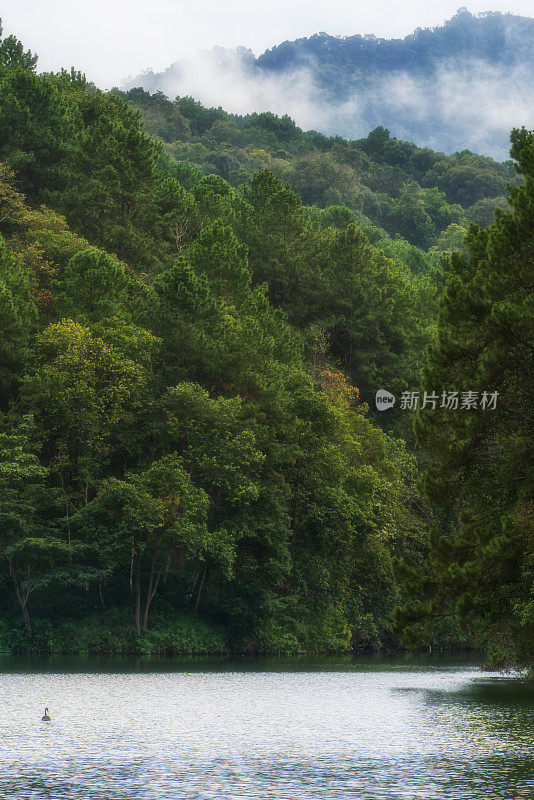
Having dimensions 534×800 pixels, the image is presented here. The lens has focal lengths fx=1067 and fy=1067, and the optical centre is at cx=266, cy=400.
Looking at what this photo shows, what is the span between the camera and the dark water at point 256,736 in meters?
22.8

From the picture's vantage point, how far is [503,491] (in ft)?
120

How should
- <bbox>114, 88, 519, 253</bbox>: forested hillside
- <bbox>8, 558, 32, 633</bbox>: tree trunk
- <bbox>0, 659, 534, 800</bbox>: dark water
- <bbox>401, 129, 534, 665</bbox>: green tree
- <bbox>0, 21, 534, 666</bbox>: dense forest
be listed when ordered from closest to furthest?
<bbox>0, 659, 534, 800</bbox>: dark water → <bbox>401, 129, 534, 665</bbox>: green tree → <bbox>8, 558, 32, 633</bbox>: tree trunk → <bbox>0, 21, 534, 666</bbox>: dense forest → <bbox>114, 88, 519, 253</bbox>: forested hillside

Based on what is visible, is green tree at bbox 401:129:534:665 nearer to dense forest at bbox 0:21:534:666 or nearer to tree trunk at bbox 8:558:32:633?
dense forest at bbox 0:21:534:666

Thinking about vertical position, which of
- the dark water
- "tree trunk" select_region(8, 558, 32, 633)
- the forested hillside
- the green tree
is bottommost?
the dark water

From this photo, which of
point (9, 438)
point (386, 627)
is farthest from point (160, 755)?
point (386, 627)

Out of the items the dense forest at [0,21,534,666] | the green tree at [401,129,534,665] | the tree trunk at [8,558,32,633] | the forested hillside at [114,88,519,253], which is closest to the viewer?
the green tree at [401,129,534,665]

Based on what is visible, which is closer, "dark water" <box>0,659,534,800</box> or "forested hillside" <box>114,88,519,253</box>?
"dark water" <box>0,659,534,800</box>

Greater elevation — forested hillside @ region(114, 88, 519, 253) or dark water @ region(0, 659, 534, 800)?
forested hillside @ region(114, 88, 519, 253)

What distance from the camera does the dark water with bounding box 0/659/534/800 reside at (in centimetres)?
2281

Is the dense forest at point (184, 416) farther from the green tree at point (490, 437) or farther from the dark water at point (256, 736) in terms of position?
the dark water at point (256, 736)

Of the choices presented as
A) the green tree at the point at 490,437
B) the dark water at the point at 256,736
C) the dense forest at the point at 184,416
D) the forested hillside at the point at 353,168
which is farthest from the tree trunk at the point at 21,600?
the forested hillside at the point at 353,168

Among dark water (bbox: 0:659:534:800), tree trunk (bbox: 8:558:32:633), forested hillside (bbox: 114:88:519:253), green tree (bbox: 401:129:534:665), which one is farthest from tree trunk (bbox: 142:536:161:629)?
forested hillside (bbox: 114:88:519:253)

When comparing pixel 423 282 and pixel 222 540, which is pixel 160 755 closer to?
pixel 222 540

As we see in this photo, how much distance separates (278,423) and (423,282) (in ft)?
134
